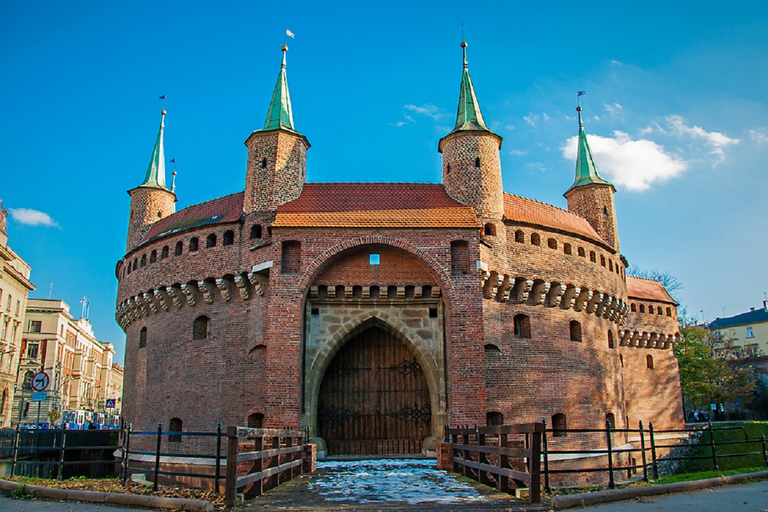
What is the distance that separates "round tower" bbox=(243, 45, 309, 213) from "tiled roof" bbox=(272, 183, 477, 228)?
2.00 feet

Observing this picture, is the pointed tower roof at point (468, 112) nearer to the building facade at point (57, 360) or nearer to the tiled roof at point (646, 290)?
the tiled roof at point (646, 290)

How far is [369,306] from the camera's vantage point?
73.8ft

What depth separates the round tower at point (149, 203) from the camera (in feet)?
96.1

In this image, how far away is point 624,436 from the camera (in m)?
28.2

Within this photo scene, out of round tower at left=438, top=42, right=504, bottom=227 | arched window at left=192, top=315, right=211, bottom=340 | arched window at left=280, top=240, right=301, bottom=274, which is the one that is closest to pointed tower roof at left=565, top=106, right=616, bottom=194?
round tower at left=438, top=42, right=504, bottom=227

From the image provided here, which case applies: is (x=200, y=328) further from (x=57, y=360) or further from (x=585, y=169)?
(x=57, y=360)

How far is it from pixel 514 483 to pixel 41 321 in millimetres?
63162

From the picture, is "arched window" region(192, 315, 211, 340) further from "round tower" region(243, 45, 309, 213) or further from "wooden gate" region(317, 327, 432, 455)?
"wooden gate" region(317, 327, 432, 455)

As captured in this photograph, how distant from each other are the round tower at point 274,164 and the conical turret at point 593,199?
1453 cm

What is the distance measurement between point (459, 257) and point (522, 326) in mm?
4810

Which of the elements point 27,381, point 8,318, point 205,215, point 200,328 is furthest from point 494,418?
point 27,381

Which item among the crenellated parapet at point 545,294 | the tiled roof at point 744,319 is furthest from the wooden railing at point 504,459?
the tiled roof at point 744,319

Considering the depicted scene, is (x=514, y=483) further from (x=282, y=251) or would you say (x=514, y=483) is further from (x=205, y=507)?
(x=282, y=251)

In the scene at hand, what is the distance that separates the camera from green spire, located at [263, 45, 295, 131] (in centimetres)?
2447
